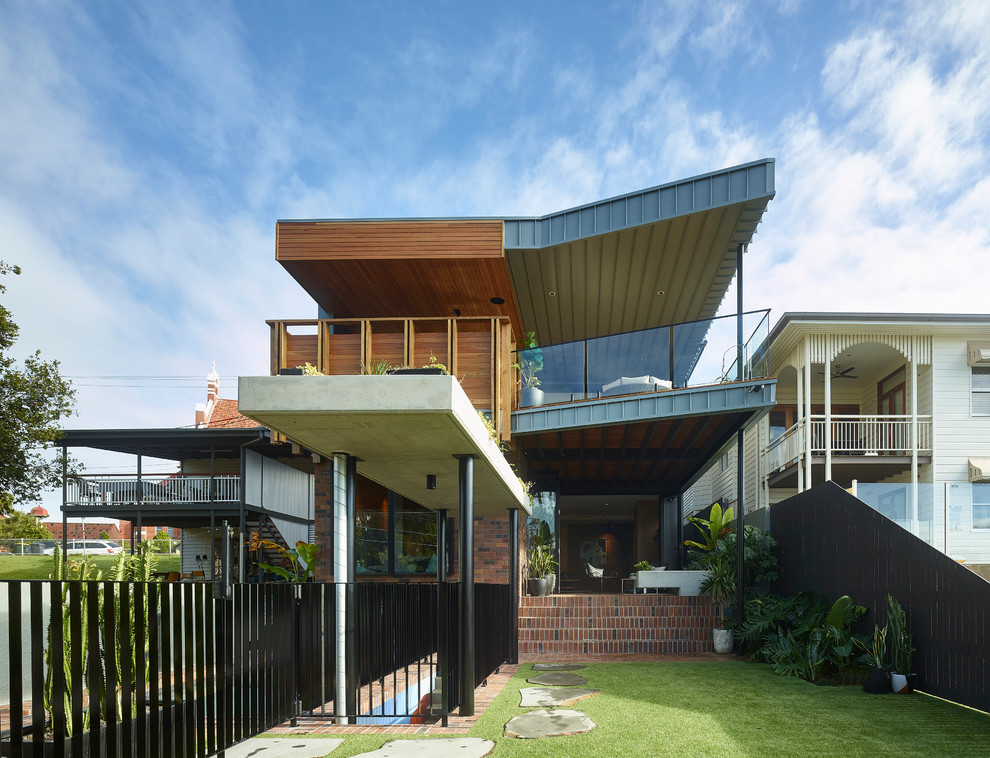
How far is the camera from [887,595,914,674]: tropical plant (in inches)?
332

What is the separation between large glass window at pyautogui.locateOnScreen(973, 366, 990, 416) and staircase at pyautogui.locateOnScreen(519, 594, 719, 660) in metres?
9.92

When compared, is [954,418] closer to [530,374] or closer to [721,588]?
[721,588]

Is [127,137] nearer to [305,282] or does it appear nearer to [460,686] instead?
[305,282]

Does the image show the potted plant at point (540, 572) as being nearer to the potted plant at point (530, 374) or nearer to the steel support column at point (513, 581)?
the steel support column at point (513, 581)

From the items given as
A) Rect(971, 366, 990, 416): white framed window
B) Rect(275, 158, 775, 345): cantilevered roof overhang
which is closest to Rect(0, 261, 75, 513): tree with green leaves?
Rect(275, 158, 775, 345): cantilevered roof overhang

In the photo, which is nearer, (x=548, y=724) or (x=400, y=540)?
(x=548, y=724)

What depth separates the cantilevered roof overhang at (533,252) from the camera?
11567 millimetres

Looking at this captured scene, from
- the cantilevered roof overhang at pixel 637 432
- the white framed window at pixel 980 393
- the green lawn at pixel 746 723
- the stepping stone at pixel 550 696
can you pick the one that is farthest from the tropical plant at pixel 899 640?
the white framed window at pixel 980 393

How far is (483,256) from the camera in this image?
1216 centimetres

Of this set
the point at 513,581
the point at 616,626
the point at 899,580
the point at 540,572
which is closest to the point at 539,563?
the point at 540,572

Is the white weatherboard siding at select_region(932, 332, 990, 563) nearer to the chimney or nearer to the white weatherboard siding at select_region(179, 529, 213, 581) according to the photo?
the white weatherboard siding at select_region(179, 529, 213, 581)

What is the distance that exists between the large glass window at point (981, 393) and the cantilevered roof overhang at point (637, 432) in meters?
6.81

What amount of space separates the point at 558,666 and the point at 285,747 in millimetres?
5744

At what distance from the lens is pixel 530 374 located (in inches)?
512
